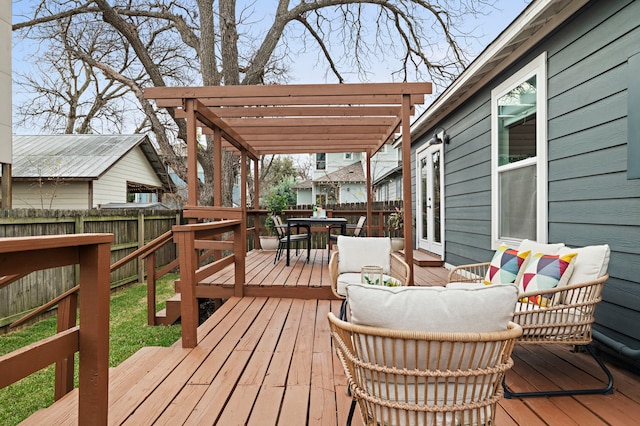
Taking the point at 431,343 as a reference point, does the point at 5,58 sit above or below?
above

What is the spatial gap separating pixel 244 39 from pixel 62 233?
648 cm

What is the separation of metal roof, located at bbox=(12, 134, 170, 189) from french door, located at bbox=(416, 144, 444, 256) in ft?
29.0

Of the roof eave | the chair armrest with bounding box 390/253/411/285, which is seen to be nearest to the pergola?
the chair armrest with bounding box 390/253/411/285

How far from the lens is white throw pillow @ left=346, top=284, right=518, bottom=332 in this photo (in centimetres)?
133

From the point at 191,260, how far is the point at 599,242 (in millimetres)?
3006

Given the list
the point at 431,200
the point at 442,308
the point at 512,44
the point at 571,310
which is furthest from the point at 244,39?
the point at 442,308

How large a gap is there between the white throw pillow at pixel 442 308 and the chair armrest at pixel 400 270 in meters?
2.00

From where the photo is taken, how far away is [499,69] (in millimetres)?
4094

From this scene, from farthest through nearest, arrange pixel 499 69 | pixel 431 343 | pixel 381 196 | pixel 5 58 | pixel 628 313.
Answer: pixel 381 196
pixel 5 58
pixel 499 69
pixel 628 313
pixel 431 343

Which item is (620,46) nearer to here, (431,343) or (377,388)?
(431,343)

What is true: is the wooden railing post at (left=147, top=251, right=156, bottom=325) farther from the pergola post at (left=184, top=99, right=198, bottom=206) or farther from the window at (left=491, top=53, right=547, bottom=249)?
the window at (left=491, top=53, right=547, bottom=249)

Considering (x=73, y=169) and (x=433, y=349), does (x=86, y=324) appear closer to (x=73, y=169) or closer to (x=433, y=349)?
(x=433, y=349)

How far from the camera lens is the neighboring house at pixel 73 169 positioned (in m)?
10.8

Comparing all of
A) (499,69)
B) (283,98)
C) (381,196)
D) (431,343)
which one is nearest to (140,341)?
(283,98)
